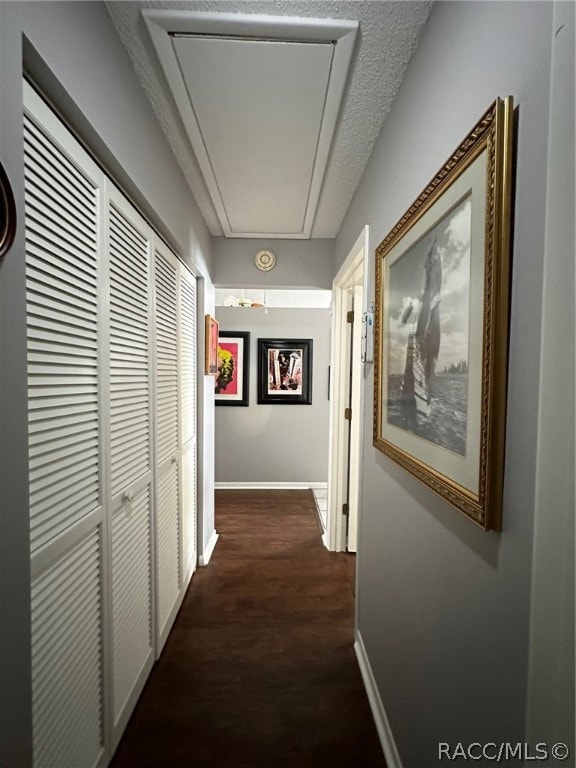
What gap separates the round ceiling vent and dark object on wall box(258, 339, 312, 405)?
4.98 ft

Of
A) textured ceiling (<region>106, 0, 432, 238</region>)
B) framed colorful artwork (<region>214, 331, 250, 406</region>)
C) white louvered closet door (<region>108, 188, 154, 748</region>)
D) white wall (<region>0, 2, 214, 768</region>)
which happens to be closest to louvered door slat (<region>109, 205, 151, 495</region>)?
white louvered closet door (<region>108, 188, 154, 748</region>)

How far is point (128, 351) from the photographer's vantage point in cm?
132

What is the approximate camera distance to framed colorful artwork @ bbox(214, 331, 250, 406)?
416 cm

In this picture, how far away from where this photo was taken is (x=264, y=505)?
3.72 meters

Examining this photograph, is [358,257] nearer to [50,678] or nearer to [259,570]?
[50,678]

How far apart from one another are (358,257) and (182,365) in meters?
1.18

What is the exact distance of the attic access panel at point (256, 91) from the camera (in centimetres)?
104

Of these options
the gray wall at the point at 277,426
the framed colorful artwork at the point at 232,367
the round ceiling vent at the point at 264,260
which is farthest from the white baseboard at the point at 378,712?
the framed colorful artwork at the point at 232,367

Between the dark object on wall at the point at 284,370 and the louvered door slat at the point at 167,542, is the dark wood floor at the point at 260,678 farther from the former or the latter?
the dark object on wall at the point at 284,370

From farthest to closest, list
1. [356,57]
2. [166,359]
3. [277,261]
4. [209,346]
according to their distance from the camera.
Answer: [277,261]
[209,346]
[166,359]
[356,57]

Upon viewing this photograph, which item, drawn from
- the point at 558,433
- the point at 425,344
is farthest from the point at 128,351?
the point at 558,433

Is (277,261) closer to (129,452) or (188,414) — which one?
(188,414)

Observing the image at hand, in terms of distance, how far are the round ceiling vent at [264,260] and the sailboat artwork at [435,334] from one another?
1.70 m

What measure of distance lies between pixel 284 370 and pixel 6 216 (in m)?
3.60
